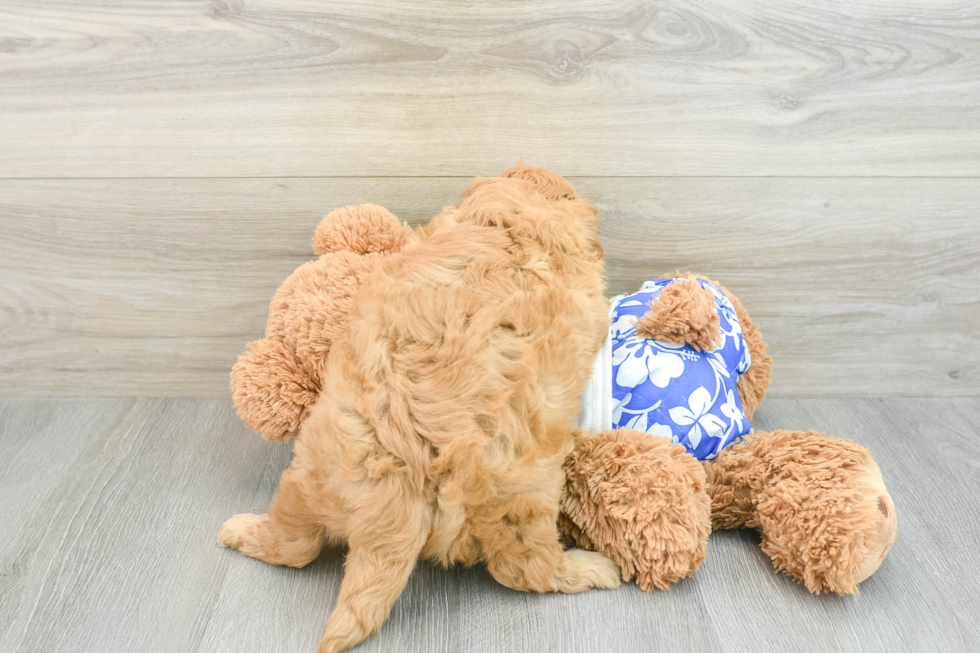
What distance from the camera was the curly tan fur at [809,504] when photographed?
0.76 meters

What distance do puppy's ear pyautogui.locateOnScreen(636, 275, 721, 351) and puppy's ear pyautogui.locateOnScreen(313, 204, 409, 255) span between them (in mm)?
351

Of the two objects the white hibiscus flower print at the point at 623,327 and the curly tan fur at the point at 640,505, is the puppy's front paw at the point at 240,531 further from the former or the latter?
the white hibiscus flower print at the point at 623,327

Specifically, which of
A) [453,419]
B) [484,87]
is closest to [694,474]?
[453,419]

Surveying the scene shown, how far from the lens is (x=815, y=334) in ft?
3.88

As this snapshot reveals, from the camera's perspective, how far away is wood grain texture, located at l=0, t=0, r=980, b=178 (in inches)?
39.3

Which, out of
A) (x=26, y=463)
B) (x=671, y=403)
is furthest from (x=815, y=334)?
(x=26, y=463)

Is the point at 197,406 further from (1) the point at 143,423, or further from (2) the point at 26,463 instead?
(2) the point at 26,463

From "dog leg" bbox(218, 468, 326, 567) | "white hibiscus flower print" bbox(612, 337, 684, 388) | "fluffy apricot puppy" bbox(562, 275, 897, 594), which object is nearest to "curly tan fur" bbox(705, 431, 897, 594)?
"fluffy apricot puppy" bbox(562, 275, 897, 594)

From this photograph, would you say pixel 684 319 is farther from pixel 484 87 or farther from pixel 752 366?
pixel 484 87

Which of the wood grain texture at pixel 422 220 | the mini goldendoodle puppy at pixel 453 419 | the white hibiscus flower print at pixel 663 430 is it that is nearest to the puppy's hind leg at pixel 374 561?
the mini goldendoodle puppy at pixel 453 419

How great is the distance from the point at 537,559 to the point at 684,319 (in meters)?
0.35

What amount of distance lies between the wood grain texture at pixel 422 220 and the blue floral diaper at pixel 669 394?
0.26 metres

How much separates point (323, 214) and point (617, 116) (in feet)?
1.54

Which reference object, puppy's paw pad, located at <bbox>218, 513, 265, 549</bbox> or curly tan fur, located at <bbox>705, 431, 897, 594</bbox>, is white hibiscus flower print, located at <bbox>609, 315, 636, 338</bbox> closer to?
curly tan fur, located at <bbox>705, 431, 897, 594</bbox>
